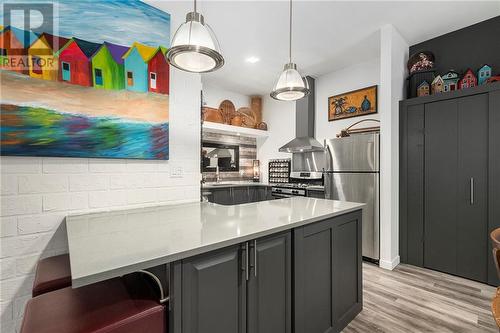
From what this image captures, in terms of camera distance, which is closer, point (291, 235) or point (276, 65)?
point (291, 235)

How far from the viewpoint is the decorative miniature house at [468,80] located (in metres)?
2.71

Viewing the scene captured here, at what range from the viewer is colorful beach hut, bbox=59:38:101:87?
1546 mm

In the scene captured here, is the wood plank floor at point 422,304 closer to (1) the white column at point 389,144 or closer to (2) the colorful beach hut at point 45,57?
(1) the white column at point 389,144

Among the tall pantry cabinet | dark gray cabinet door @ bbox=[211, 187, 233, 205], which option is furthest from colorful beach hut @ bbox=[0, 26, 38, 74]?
the tall pantry cabinet

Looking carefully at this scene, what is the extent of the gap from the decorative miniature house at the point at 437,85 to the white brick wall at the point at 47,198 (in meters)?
3.33

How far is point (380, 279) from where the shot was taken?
266cm

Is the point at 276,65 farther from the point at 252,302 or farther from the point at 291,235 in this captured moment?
the point at 252,302

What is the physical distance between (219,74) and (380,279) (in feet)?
13.2

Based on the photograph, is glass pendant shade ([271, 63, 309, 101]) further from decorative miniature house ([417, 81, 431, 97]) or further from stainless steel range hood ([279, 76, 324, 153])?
stainless steel range hood ([279, 76, 324, 153])

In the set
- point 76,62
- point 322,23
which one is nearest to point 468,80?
point 322,23

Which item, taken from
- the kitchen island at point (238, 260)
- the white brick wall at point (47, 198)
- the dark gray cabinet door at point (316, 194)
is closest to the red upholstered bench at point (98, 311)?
the kitchen island at point (238, 260)

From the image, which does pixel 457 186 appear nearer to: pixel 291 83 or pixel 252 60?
pixel 291 83

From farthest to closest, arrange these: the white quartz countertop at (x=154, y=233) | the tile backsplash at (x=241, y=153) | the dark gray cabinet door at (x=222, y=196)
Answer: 1. the tile backsplash at (x=241, y=153)
2. the dark gray cabinet door at (x=222, y=196)
3. the white quartz countertop at (x=154, y=233)

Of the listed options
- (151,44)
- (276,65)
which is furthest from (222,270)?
(276,65)
